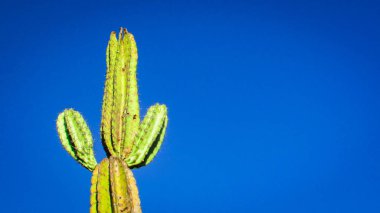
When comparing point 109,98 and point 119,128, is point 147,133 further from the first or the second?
point 109,98

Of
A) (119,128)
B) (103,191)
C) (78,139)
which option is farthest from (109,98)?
(103,191)

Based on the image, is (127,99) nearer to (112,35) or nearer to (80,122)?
(80,122)

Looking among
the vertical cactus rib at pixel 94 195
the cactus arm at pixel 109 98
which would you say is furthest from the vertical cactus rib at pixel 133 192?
the cactus arm at pixel 109 98

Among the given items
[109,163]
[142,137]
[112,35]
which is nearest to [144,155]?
[142,137]

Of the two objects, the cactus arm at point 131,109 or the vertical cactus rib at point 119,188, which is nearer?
the vertical cactus rib at point 119,188

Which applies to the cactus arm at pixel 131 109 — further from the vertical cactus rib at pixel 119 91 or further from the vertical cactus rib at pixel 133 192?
the vertical cactus rib at pixel 133 192

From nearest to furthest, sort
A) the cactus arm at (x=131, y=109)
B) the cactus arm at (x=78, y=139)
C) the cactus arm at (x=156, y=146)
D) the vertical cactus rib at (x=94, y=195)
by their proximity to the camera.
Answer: the vertical cactus rib at (x=94, y=195) → the cactus arm at (x=131, y=109) → the cactus arm at (x=78, y=139) → the cactus arm at (x=156, y=146)

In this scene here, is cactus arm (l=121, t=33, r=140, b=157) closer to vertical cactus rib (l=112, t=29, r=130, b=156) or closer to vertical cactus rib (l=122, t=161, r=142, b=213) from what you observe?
vertical cactus rib (l=112, t=29, r=130, b=156)

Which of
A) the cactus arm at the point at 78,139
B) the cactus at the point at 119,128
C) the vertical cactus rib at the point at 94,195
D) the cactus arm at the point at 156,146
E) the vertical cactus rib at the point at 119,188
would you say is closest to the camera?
the vertical cactus rib at the point at 119,188
